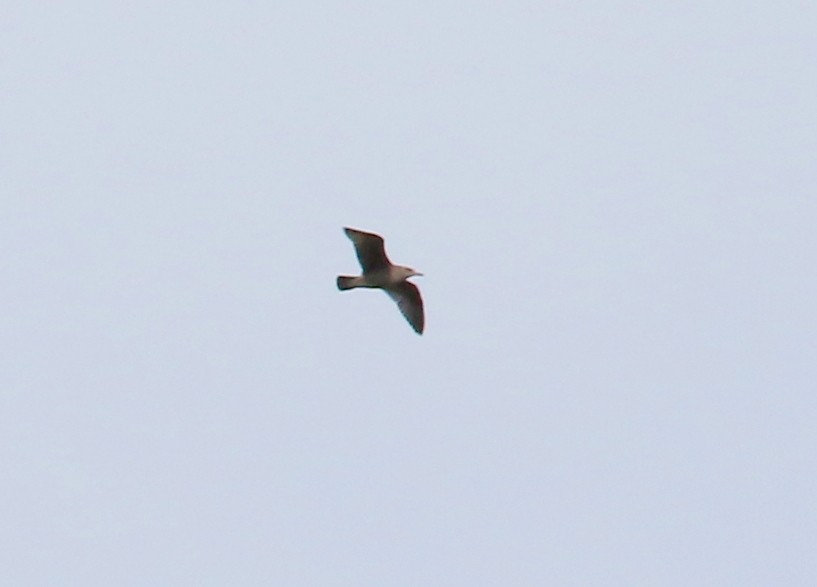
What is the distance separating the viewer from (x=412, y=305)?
43.6 metres

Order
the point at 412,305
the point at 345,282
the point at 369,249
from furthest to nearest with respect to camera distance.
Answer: the point at 412,305 → the point at 345,282 → the point at 369,249

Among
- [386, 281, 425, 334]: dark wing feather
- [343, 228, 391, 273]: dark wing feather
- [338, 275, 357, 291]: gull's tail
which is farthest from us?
[386, 281, 425, 334]: dark wing feather

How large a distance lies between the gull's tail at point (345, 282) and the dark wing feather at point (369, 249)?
1.21 feet

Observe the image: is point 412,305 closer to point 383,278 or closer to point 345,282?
point 383,278

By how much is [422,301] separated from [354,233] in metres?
2.27

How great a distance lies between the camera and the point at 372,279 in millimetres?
42781

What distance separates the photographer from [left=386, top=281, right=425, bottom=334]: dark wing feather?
143 feet

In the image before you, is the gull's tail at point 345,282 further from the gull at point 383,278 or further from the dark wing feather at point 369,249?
the dark wing feather at point 369,249

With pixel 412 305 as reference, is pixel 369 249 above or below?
above

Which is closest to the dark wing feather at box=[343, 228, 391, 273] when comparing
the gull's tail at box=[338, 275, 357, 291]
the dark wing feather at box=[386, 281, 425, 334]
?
the gull's tail at box=[338, 275, 357, 291]

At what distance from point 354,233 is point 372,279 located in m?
1.12

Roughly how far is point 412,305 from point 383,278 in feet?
3.25

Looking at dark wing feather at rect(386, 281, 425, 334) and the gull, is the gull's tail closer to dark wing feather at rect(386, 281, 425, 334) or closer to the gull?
the gull

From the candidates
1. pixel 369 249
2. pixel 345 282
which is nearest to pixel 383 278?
pixel 345 282
